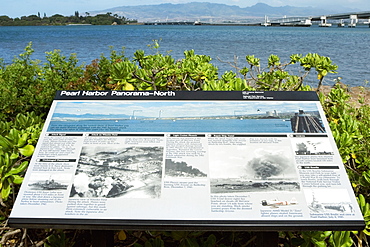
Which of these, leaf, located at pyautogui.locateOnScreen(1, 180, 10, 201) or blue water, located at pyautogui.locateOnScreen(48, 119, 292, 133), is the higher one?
blue water, located at pyautogui.locateOnScreen(48, 119, 292, 133)

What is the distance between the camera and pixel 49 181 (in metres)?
2.21

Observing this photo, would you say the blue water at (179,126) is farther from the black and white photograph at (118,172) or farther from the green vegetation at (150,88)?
the green vegetation at (150,88)

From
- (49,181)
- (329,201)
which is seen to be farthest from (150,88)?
(329,201)

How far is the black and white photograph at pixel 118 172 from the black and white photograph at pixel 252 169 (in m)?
0.34

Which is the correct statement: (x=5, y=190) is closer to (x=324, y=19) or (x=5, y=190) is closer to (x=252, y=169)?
(x=252, y=169)

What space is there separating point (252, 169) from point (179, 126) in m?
0.54

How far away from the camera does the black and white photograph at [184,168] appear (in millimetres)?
2219

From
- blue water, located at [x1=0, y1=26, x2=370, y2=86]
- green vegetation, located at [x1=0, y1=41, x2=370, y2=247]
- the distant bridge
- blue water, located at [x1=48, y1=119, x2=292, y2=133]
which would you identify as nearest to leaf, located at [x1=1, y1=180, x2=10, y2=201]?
green vegetation, located at [x1=0, y1=41, x2=370, y2=247]

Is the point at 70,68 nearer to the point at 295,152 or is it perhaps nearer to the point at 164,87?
the point at 164,87

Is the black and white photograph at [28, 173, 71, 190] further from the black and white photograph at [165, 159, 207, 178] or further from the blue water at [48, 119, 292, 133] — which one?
the black and white photograph at [165, 159, 207, 178]

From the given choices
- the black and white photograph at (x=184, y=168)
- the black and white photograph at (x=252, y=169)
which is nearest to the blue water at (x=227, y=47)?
the black and white photograph at (x=252, y=169)

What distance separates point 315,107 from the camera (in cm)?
262

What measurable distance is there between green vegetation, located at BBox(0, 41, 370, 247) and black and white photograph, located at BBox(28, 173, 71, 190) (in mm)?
289

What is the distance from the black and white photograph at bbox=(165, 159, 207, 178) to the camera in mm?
2219
